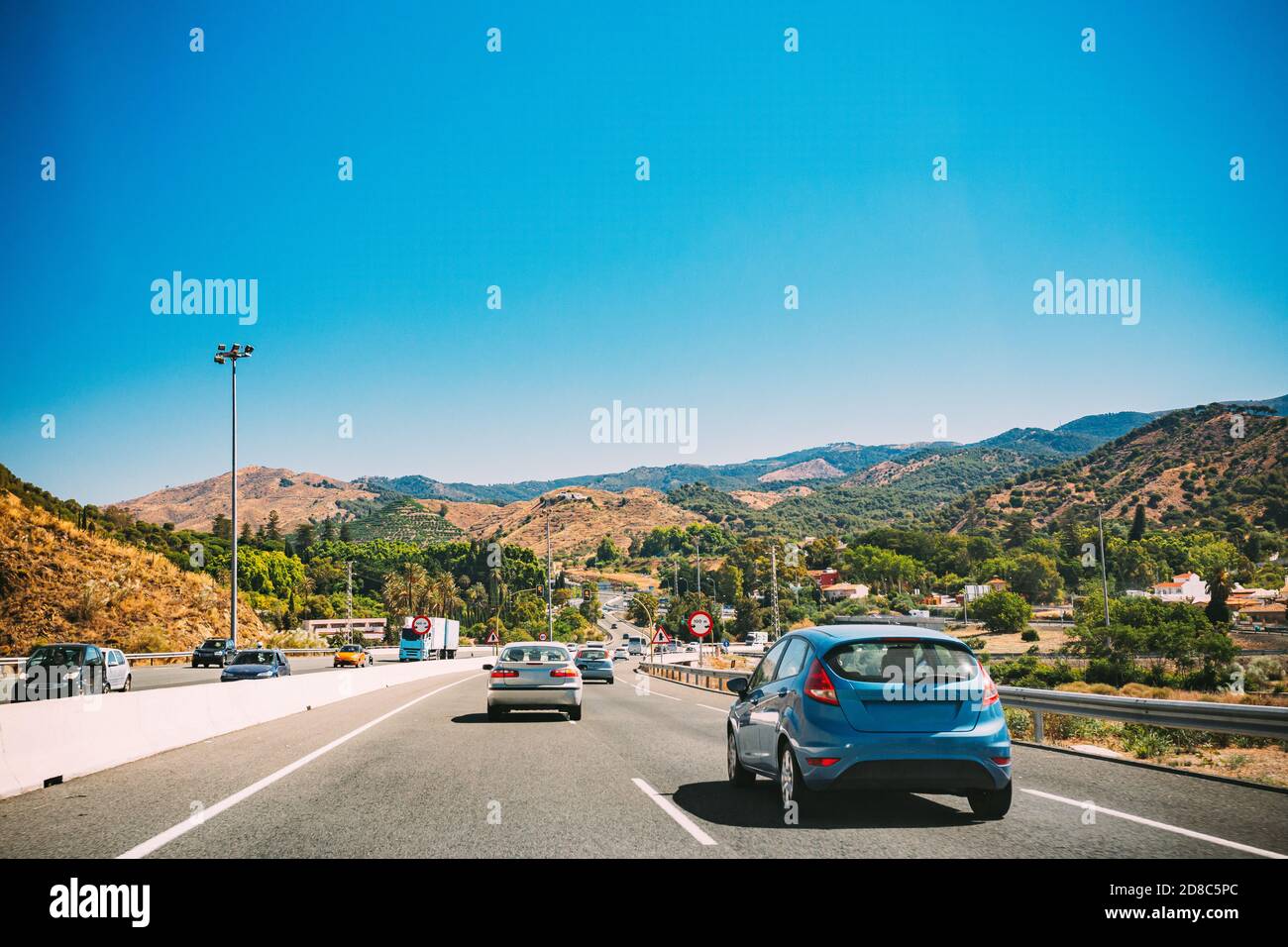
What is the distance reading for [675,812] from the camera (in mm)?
8898

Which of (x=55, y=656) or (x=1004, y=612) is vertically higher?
Answer: (x=55, y=656)

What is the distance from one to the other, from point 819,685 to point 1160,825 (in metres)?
2.99

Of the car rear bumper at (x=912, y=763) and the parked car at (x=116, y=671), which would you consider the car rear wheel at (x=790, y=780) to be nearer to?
the car rear bumper at (x=912, y=763)

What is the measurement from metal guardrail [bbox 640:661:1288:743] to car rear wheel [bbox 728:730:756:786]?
5196 millimetres

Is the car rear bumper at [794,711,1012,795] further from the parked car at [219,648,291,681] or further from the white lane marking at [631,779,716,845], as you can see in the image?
the parked car at [219,648,291,681]

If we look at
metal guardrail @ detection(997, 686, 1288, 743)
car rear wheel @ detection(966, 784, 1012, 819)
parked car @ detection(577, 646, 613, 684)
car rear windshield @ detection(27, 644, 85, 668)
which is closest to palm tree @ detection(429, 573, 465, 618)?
parked car @ detection(577, 646, 613, 684)

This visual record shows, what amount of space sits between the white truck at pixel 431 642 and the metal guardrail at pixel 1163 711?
58.6 metres

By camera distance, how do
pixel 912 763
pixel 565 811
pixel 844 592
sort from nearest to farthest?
pixel 912 763
pixel 565 811
pixel 844 592

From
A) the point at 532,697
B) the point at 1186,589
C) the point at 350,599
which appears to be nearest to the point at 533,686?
the point at 532,697

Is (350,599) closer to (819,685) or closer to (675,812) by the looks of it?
(675,812)

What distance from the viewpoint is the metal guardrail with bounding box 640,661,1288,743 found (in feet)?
35.1
